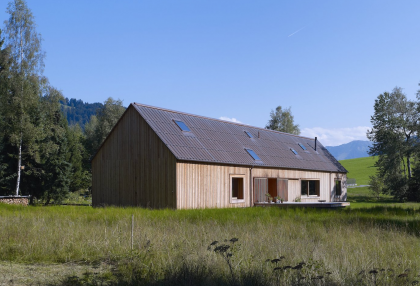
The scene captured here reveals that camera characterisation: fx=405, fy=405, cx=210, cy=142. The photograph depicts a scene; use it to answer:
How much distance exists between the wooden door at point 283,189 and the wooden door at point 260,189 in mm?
1186

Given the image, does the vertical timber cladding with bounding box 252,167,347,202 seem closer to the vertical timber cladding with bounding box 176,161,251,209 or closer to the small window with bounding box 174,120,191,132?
the vertical timber cladding with bounding box 176,161,251,209

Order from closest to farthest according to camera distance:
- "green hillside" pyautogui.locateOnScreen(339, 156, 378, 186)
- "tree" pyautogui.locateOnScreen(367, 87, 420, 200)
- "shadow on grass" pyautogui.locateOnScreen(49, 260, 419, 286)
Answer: "shadow on grass" pyautogui.locateOnScreen(49, 260, 419, 286) < "tree" pyautogui.locateOnScreen(367, 87, 420, 200) < "green hillside" pyautogui.locateOnScreen(339, 156, 378, 186)

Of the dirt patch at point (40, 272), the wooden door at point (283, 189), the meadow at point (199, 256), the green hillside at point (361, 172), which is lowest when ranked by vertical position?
the dirt patch at point (40, 272)

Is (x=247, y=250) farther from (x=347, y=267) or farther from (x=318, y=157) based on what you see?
(x=318, y=157)

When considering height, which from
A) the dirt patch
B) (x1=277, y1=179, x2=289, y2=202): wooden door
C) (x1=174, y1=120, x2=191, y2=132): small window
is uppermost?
(x1=174, y1=120, x2=191, y2=132): small window

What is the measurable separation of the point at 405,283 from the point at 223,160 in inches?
584

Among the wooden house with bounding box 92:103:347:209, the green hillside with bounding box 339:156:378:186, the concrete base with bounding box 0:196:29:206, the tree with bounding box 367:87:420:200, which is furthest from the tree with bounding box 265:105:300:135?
the concrete base with bounding box 0:196:29:206

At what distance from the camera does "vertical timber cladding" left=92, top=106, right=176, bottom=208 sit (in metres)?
18.5

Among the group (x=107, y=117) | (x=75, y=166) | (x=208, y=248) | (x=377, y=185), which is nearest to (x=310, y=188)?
(x=377, y=185)

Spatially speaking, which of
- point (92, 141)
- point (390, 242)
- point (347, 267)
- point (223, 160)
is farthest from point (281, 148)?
point (92, 141)

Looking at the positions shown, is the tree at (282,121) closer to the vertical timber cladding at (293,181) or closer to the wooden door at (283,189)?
the vertical timber cladding at (293,181)

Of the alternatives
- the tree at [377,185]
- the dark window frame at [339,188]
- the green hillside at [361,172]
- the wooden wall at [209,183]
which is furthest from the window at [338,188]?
the green hillside at [361,172]

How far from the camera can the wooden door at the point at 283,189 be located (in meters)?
24.0

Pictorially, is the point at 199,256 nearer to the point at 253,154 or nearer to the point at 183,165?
the point at 183,165
